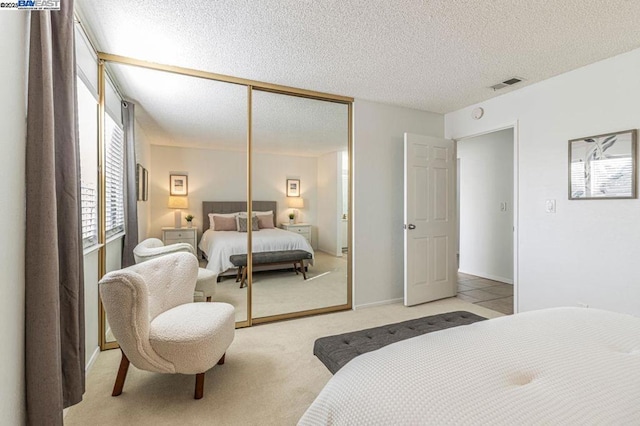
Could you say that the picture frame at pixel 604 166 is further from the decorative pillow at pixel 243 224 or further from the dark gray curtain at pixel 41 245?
the dark gray curtain at pixel 41 245

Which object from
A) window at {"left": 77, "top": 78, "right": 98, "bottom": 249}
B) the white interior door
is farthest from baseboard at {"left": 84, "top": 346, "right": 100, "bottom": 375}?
the white interior door

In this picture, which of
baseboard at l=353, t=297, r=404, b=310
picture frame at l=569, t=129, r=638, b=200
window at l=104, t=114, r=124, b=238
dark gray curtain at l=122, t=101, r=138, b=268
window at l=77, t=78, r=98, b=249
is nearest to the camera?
window at l=77, t=78, r=98, b=249

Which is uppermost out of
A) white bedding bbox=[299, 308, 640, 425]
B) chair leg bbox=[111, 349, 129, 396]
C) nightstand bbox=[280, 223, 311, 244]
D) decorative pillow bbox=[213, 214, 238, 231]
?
decorative pillow bbox=[213, 214, 238, 231]

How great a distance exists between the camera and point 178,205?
2971 millimetres

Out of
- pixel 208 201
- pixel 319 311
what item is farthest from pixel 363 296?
pixel 208 201

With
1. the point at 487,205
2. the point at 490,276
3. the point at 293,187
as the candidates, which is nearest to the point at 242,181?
the point at 293,187

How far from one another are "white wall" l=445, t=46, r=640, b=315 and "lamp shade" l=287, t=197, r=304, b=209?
2.34m

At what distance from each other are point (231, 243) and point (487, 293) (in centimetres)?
352

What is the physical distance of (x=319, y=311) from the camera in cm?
346

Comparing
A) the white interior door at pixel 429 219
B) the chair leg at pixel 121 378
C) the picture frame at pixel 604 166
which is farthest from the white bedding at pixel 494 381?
the white interior door at pixel 429 219

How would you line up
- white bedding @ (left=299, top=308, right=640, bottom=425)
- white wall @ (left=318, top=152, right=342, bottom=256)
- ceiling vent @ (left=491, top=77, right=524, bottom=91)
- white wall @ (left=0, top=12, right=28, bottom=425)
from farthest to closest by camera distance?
1. white wall @ (left=318, top=152, right=342, bottom=256)
2. ceiling vent @ (left=491, top=77, right=524, bottom=91)
3. white wall @ (left=0, top=12, right=28, bottom=425)
4. white bedding @ (left=299, top=308, right=640, bottom=425)

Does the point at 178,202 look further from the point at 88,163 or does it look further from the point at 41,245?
the point at 41,245

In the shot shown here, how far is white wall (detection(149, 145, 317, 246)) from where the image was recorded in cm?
292

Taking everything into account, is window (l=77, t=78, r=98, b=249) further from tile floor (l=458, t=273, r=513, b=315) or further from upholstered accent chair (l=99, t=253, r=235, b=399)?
tile floor (l=458, t=273, r=513, b=315)
